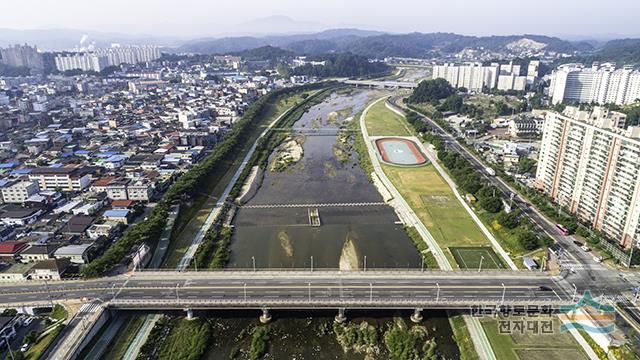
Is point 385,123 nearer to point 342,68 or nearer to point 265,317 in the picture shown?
point 265,317

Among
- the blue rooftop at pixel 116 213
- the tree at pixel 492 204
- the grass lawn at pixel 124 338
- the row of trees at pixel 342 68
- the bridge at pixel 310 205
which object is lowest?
the grass lawn at pixel 124 338

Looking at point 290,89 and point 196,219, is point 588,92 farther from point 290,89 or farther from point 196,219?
point 196,219

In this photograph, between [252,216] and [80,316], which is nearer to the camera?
[80,316]

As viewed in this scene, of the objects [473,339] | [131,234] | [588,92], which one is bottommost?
[473,339]

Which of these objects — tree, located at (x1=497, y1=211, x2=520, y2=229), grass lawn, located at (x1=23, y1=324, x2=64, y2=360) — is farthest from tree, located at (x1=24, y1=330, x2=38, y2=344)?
tree, located at (x1=497, y1=211, x2=520, y2=229)

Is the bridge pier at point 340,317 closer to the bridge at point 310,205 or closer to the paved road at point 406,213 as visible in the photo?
the paved road at point 406,213

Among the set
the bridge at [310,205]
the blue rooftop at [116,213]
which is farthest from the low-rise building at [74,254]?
the bridge at [310,205]

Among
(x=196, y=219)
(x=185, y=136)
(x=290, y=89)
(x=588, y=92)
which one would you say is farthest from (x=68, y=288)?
(x=588, y=92)
